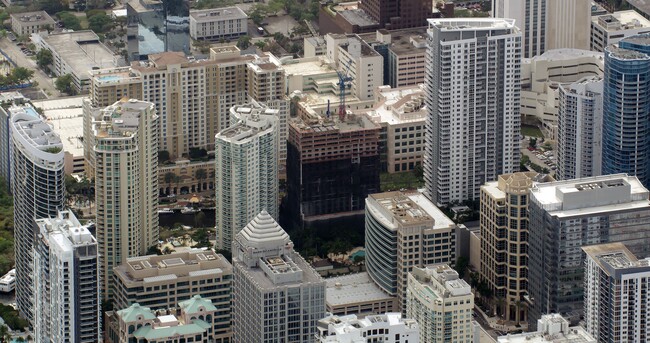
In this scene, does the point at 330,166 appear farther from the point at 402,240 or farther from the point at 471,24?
the point at 402,240

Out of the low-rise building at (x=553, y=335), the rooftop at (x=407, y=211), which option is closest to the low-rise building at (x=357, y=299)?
the rooftop at (x=407, y=211)

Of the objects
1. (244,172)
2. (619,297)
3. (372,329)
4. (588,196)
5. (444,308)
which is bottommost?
(619,297)

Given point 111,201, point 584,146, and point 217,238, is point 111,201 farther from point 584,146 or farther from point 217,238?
point 584,146

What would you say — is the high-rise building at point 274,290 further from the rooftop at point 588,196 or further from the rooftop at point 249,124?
the rooftop at point 249,124

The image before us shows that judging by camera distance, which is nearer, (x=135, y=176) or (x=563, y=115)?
(x=135, y=176)

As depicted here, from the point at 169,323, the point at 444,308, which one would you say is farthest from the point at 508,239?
the point at 169,323

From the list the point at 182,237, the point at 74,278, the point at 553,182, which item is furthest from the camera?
the point at 182,237

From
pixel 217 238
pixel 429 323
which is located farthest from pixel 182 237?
pixel 429 323
